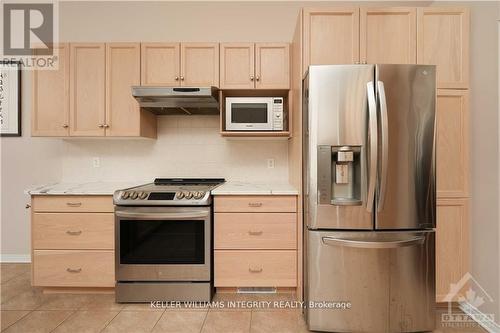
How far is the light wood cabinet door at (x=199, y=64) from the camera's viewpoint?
275cm

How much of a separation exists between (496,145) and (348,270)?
135cm

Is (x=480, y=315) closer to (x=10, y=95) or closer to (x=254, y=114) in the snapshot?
(x=254, y=114)

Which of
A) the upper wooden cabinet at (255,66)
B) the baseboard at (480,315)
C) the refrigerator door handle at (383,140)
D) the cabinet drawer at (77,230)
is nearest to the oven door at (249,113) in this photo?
the upper wooden cabinet at (255,66)

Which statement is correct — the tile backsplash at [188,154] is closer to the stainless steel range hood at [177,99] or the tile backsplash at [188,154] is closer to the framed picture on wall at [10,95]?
the stainless steel range hood at [177,99]

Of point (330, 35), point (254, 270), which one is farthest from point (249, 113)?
point (254, 270)

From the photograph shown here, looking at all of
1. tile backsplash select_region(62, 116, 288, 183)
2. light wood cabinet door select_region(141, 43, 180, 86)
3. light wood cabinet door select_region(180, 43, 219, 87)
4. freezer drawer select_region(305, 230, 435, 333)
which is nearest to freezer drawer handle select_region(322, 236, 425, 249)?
freezer drawer select_region(305, 230, 435, 333)

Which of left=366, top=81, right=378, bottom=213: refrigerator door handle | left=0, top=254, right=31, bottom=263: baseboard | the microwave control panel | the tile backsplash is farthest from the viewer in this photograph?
left=0, top=254, right=31, bottom=263: baseboard

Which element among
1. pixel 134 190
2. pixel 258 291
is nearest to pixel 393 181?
pixel 258 291

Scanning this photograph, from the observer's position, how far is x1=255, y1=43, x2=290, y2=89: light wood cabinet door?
2732mm

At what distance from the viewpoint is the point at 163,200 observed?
2348 millimetres

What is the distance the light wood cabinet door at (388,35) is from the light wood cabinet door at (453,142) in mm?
415

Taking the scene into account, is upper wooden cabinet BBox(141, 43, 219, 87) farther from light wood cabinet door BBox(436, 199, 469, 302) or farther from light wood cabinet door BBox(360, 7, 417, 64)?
light wood cabinet door BBox(436, 199, 469, 302)

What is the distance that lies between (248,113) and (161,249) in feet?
4.57

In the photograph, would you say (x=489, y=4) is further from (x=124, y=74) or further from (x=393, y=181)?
(x=124, y=74)
